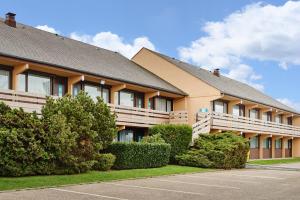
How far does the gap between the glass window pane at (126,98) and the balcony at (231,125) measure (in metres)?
4.80

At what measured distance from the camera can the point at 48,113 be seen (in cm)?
1856

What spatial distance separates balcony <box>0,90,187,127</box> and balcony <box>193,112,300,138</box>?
60.8 inches

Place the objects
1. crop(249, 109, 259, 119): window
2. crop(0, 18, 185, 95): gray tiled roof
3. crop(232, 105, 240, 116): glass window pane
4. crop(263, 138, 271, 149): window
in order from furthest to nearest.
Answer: crop(263, 138, 271, 149): window → crop(249, 109, 259, 119): window → crop(232, 105, 240, 116): glass window pane → crop(0, 18, 185, 95): gray tiled roof

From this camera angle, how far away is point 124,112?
28.1 metres

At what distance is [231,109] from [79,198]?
29669 millimetres

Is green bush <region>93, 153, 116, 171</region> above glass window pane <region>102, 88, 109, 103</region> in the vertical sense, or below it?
below

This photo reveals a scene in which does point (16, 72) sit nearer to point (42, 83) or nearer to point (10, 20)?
point (42, 83)

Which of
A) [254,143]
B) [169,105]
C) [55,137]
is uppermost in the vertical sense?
[169,105]

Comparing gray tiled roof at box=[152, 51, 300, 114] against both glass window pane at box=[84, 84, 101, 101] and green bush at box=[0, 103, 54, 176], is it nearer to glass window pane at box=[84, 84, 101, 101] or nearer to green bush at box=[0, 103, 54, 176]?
glass window pane at box=[84, 84, 101, 101]

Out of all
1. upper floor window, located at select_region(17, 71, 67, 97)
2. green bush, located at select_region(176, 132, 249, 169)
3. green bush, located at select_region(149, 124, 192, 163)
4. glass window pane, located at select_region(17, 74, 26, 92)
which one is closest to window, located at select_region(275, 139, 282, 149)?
green bush, located at select_region(176, 132, 249, 169)

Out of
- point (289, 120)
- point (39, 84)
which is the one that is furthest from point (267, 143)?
point (39, 84)

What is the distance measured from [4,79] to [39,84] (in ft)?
7.58

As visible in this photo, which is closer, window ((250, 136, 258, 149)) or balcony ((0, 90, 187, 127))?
balcony ((0, 90, 187, 127))

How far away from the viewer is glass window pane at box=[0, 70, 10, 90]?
22.5 meters
